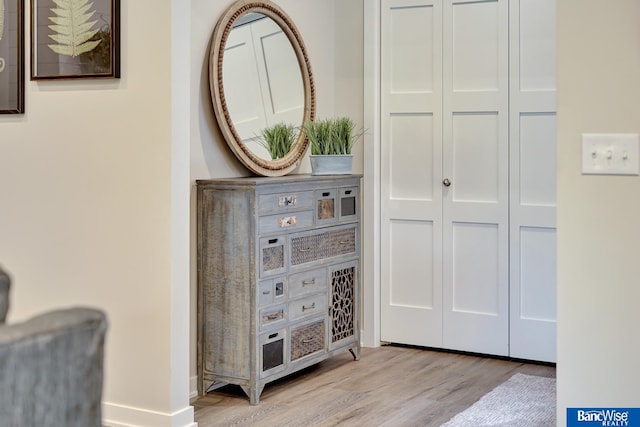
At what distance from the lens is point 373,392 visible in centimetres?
407

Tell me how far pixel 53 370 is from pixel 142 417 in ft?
8.15

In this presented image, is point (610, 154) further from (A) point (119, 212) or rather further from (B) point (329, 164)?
(B) point (329, 164)

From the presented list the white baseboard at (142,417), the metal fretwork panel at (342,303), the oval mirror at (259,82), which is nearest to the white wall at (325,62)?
the oval mirror at (259,82)

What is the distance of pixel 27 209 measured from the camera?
368 cm

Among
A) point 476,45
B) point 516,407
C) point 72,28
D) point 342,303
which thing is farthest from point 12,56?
point 516,407

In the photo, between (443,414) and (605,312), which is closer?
(605,312)

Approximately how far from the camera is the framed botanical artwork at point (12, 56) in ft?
12.0

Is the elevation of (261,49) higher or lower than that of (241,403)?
higher

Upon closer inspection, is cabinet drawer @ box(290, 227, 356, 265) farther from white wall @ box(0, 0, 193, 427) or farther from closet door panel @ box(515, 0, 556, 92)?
closet door panel @ box(515, 0, 556, 92)

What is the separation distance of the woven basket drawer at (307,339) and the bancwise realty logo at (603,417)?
2.01 metres

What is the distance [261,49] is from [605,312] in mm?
2641

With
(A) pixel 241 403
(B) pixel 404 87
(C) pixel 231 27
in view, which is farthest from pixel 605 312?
(B) pixel 404 87

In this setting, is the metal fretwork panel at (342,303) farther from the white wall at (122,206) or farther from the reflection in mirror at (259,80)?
the white wall at (122,206)

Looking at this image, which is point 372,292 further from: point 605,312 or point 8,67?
point 605,312
